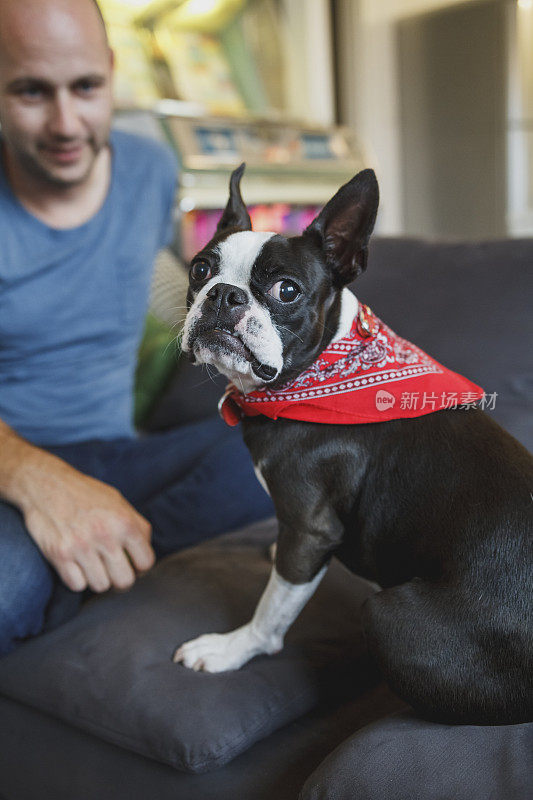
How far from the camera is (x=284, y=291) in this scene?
104cm

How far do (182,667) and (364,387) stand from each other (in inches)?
20.0

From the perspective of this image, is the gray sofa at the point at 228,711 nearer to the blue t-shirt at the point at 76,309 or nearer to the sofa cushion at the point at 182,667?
the sofa cushion at the point at 182,667

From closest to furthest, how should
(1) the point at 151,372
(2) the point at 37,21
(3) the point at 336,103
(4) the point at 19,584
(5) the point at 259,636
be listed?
(5) the point at 259,636 < (4) the point at 19,584 < (2) the point at 37,21 < (1) the point at 151,372 < (3) the point at 336,103

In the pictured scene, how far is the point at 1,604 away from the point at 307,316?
0.70m

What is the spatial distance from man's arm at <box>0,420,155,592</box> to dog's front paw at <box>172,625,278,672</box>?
23cm

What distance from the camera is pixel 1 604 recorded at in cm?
122

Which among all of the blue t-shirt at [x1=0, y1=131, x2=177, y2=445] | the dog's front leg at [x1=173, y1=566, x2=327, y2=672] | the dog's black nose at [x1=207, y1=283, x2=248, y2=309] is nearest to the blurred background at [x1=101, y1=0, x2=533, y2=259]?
the blue t-shirt at [x1=0, y1=131, x2=177, y2=445]

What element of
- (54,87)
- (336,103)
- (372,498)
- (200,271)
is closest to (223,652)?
(372,498)

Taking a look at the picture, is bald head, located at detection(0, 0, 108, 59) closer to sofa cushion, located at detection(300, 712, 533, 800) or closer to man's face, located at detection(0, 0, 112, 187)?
man's face, located at detection(0, 0, 112, 187)

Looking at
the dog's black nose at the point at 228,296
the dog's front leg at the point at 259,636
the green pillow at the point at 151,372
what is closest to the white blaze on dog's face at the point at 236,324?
the dog's black nose at the point at 228,296

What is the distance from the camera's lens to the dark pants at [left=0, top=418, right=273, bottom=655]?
126cm

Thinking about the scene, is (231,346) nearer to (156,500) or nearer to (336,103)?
(156,500)

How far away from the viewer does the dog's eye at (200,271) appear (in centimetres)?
111

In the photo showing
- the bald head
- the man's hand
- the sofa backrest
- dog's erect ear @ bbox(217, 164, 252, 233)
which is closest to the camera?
dog's erect ear @ bbox(217, 164, 252, 233)
